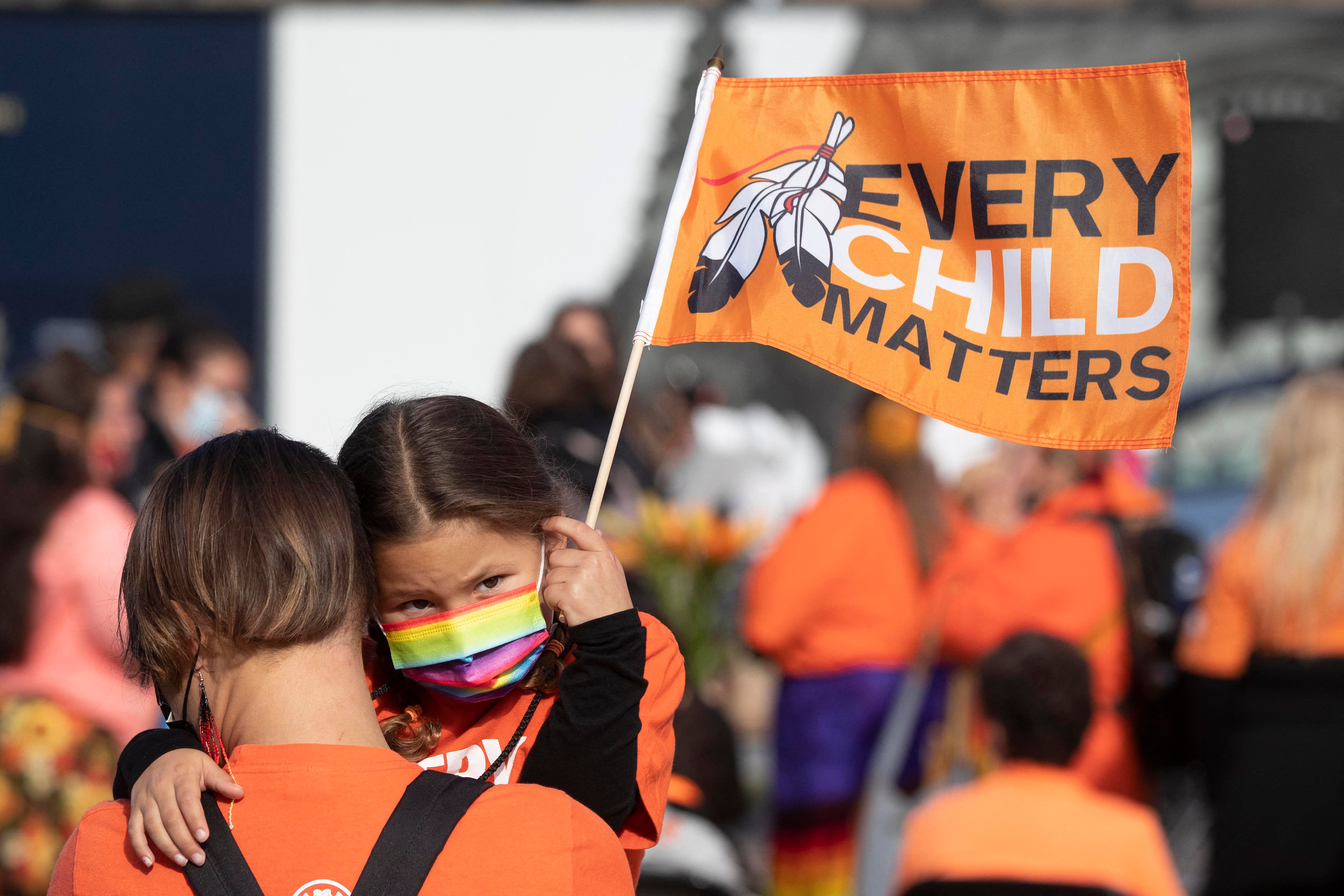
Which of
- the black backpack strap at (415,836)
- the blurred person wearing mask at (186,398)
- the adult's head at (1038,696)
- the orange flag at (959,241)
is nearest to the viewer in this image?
the black backpack strap at (415,836)

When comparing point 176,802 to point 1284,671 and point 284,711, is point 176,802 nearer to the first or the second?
point 284,711

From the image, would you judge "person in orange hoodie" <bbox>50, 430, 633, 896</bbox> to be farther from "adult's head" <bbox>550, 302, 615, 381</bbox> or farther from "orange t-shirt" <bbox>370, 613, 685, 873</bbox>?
"adult's head" <bbox>550, 302, 615, 381</bbox>

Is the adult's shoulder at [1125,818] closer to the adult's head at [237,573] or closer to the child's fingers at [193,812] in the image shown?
the adult's head at [237,573]

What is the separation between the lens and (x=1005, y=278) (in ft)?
6.19

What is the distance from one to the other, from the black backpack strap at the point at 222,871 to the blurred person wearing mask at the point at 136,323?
4145 millimetres

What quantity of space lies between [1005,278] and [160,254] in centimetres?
639

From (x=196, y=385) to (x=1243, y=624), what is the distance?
348 cm

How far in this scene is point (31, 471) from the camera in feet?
13.2

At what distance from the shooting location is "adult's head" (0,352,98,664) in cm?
386

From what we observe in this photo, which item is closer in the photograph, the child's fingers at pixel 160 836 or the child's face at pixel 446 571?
the child's fingers at pixel 160 836

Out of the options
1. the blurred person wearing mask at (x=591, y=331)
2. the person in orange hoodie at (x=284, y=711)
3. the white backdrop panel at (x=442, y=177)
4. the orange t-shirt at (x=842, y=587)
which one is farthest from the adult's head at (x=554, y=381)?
the white backdrop panel at (x=442, y=177)

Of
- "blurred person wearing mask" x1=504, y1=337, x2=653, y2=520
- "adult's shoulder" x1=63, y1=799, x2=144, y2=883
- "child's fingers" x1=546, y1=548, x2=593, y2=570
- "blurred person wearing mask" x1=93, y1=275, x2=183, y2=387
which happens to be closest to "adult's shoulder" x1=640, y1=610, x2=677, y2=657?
"child's fingers" x1=546, y1=548, x2=593, y2=570

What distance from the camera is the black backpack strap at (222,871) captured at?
1.28 meters

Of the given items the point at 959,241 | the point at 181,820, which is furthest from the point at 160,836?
the point at 959,241
